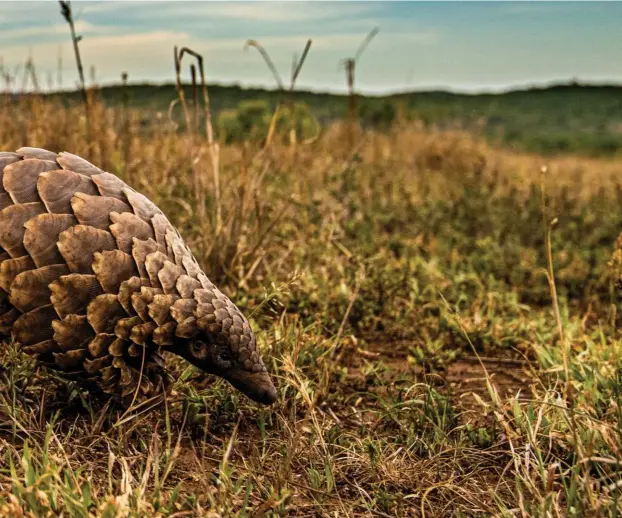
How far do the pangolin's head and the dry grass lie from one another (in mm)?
118

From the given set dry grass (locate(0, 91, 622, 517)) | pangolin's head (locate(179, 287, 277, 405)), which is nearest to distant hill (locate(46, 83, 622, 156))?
dry grass (locate(0, 91, 622, 517))

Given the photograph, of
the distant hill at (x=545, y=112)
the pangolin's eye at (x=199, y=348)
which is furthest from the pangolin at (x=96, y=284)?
the distant hill at (x=545, y=112)

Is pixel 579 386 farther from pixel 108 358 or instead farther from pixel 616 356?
pixel 108 358

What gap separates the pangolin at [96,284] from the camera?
7.28 feet

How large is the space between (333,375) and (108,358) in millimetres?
1161

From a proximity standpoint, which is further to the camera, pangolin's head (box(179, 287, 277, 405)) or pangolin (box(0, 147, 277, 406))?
pangolin's head (box(179, 287, 277, 405))

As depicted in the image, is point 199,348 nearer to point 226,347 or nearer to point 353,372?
point 226,347

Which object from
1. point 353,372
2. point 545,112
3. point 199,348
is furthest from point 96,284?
point 545,112

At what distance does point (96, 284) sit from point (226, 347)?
467mm

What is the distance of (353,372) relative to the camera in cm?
337

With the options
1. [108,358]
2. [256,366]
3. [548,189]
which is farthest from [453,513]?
[548,189]

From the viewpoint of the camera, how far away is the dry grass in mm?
2180

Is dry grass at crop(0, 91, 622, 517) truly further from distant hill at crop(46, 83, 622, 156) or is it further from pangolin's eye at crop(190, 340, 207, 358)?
distant hill at crop(46, 83, 622, 156)

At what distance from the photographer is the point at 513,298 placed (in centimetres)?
427
